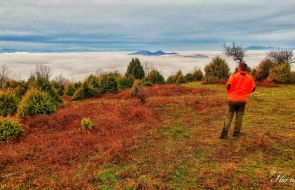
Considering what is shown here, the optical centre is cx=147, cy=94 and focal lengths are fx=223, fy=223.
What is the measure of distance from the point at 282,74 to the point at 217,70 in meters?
8.37

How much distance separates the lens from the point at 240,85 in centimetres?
813

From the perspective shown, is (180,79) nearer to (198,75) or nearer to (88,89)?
(198,75)

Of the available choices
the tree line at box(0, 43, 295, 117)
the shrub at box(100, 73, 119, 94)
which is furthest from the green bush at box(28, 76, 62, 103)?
the shrub at box(100, 73, 119, 94)

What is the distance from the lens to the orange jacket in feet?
26.6

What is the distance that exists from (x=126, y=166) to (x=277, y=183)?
4037 mm

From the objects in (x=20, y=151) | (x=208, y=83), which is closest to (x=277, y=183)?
(x=20, y=151)

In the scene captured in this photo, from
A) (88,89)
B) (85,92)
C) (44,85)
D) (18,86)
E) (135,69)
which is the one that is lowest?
(85,92)

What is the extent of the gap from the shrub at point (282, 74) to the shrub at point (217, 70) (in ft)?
21.2

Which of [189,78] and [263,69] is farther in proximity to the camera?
[189,78]

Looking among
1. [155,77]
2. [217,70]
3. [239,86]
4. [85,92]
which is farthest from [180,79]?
[239,86]

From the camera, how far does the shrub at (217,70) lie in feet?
103

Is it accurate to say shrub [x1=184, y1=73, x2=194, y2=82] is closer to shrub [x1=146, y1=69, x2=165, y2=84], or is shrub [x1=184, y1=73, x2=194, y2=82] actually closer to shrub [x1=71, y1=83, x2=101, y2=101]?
shrub [x1=146, y1=69, x2=165, y2=84]

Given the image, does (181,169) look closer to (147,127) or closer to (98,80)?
(147,127)

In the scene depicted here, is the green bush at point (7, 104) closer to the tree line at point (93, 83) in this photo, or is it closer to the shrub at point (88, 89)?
the tree line at point (93, 83)
